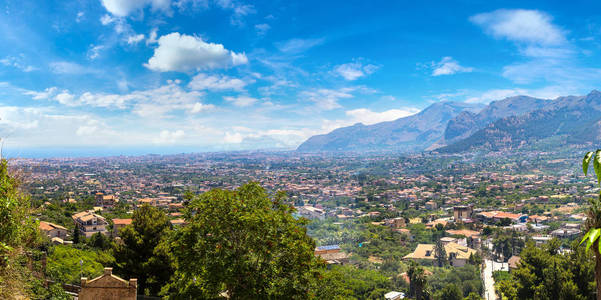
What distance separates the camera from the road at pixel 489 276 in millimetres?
20362

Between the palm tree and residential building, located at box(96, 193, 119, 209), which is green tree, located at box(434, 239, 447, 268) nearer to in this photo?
the palm tree

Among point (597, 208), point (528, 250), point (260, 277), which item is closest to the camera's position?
point (597, 208)

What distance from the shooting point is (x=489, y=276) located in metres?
24.0

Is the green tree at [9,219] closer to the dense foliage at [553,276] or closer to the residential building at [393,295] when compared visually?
the dense foliage at [553,276]

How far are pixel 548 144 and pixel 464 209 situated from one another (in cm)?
11364

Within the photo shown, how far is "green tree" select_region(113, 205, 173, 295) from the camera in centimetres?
952

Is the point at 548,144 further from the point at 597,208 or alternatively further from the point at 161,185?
the point at 597,208

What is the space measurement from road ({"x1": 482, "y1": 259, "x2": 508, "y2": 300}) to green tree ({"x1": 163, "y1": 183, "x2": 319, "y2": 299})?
1772 cm

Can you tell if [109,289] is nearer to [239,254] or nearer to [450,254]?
[239,254]

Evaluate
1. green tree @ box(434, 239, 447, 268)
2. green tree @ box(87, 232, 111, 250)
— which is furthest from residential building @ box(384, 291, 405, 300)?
green tree @ box(87, 232, 111, 250)

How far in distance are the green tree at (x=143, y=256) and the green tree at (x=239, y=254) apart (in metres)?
3.56

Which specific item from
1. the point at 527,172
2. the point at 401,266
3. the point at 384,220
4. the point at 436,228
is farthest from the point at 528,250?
the point at 527,172

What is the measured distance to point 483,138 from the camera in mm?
163250

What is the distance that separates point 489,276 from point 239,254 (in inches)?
925
